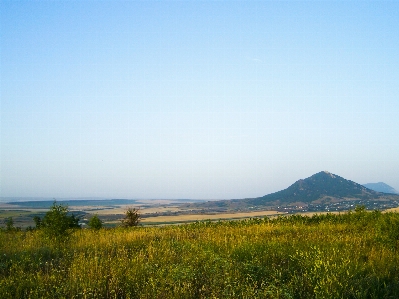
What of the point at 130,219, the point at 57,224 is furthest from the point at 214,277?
the point at 130,219

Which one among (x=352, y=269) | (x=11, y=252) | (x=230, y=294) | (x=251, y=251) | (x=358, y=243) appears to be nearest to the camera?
(x=230, y=294)

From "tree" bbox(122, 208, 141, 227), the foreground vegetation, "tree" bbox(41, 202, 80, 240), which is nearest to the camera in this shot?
the foreground vegetation

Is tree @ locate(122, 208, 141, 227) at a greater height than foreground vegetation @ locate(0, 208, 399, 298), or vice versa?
foreground vegetation @ locate(0, 208, 399, 298)

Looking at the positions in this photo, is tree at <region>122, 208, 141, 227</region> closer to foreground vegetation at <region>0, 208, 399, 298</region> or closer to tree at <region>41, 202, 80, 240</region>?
tree at <region>41, 202, 80, 240</region>

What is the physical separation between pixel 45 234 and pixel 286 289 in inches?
540

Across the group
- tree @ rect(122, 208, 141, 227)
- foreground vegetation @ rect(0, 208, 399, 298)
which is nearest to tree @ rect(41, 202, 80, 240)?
foreground vegetation @ rect(0, 208, 399, 298)

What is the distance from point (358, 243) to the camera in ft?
42.3

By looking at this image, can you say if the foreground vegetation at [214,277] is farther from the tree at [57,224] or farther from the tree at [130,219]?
the tree at [130,219]

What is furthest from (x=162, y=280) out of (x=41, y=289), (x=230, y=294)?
(x=41, y=289)

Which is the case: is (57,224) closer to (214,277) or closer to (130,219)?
(214,277)

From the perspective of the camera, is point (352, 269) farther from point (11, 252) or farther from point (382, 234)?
point (11, 252)

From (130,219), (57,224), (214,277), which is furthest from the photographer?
(130,219)

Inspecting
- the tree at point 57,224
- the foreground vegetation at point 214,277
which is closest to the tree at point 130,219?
the tree at point 57,224

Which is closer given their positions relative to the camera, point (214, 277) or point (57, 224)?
point (214, 277)
